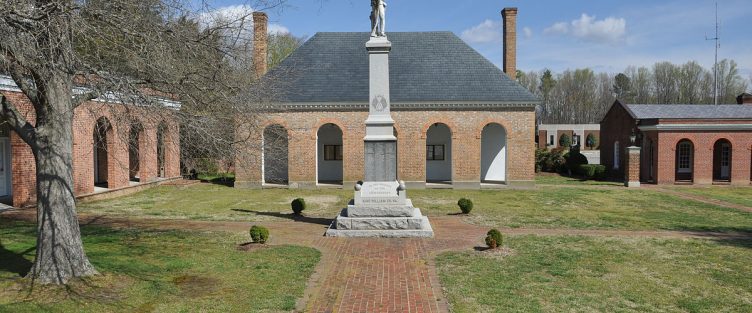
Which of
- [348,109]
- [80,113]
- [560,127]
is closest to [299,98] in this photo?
[348,109]

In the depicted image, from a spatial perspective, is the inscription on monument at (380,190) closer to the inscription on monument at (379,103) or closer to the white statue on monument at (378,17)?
the inscription on monument at (379,103)

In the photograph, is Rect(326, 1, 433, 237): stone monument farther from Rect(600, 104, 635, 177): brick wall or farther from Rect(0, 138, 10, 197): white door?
Rect(600, 104, 635, 177): brick wall

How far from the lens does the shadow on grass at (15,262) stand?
8.45 m

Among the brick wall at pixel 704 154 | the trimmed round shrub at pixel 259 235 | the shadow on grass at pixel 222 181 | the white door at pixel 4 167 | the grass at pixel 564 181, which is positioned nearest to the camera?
the trimmed round shrub at pixel 259 235

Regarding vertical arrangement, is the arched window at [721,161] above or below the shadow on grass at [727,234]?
above

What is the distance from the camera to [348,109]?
2533 cm

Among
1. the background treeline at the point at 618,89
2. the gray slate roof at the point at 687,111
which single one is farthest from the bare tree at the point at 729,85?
the gray slate roof at the point at 687,111

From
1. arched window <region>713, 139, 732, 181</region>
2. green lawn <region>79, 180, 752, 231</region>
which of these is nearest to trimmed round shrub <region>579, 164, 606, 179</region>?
arched window <region>713, 139, 732, 181</region>

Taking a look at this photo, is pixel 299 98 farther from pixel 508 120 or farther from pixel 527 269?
pixel 527 269

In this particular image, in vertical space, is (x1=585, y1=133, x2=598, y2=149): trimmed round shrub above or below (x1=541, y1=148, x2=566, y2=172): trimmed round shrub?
above

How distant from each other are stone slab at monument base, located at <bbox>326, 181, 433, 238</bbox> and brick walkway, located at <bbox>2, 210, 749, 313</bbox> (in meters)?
0.33

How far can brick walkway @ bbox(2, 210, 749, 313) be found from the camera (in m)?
7.67

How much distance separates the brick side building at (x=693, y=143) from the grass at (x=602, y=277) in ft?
58.9

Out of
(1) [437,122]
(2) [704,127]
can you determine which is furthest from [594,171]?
(1) [437,122]
